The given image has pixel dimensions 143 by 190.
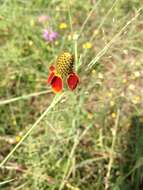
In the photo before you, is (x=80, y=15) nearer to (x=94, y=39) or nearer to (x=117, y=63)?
(x=94, y=39)

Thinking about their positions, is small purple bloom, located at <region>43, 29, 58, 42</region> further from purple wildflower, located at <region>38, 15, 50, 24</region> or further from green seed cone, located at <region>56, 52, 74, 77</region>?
green seed cone, located at <region>56, 52, 74, 77</region>

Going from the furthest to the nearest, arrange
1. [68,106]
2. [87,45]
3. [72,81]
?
[87,45] < [68,106] < [72,81]

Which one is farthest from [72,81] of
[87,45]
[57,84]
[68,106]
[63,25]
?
[63,25]

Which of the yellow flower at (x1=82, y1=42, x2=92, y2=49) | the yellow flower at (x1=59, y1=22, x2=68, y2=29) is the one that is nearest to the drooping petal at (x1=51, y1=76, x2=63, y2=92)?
the yellow flower at (x1=82, y1=42, x2=92, y2=49)

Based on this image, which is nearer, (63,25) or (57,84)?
(57,84)

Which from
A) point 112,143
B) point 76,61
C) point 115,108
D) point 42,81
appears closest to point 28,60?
point 42,81

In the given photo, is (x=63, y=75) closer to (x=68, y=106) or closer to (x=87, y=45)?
(x=68, y=106)

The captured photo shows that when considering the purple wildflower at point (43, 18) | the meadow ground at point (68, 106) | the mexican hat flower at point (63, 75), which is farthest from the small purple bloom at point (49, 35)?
the mexican hat flower at point (63, 75)
